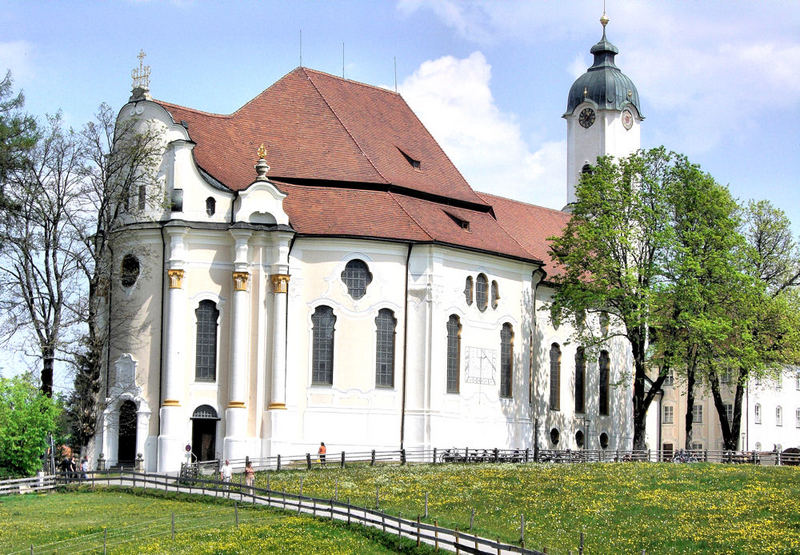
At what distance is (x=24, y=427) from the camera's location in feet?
144

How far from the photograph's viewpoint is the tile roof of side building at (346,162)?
2046 inches

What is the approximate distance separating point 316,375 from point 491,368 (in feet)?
28.1

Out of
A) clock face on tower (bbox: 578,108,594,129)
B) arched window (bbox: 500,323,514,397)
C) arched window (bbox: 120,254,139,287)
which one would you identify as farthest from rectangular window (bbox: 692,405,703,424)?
arched window (bbox: 120,254,139,287)

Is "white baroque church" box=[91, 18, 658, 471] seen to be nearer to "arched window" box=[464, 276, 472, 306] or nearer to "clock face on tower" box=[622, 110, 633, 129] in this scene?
"arched window" box=[464, 276, 472, 306]

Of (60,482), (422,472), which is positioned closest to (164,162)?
(60,482)

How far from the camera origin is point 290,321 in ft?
164

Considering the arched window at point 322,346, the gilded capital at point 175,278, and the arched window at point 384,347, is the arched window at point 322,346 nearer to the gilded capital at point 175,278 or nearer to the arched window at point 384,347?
the arched window at point 384,347

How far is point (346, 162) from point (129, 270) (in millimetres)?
10694

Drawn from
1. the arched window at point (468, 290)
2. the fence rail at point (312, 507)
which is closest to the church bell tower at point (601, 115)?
the arched window at point (468, 290)

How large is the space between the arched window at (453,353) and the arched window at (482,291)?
1.84m

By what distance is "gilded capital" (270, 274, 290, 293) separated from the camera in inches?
1954

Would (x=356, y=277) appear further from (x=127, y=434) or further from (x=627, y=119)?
(x=627, y=119)

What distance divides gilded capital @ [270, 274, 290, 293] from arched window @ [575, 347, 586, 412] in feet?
63.0

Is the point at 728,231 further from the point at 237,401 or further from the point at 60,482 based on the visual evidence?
the point at 60,482
